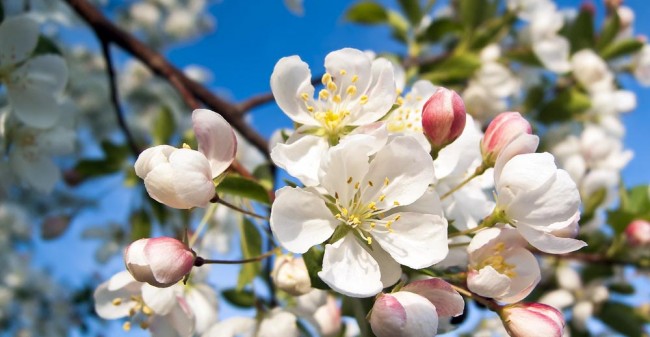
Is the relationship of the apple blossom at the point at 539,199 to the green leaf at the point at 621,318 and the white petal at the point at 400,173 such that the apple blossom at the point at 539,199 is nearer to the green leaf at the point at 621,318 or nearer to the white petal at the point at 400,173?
the white petal at the point at 400,173

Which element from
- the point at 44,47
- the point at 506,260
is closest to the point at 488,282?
the point at 506,260

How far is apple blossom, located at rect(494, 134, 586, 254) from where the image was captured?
879mm

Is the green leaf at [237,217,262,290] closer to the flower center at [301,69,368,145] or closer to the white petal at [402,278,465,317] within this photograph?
the flower center at [301,69,368,145]

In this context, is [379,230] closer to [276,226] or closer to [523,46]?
[276,226]

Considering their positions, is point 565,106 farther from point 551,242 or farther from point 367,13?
point 551,242

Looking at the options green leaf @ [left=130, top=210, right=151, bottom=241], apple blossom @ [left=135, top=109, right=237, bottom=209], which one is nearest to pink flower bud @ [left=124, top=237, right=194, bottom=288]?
apple blossom @ [left=135, top=109, right=237, bottom=209]

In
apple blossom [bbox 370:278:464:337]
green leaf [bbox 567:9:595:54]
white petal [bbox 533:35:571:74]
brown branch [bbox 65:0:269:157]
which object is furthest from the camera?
green leaf [bbox 567:9:595:54]

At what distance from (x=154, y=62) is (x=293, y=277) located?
1.05m

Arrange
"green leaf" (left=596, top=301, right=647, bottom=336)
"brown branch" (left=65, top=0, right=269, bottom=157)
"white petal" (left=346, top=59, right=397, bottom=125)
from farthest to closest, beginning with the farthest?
1. "green leaf" (left=596, top=301, right=647, bottom=336)
2. "brown branch" (left=65, top=0, right=269, bottom=157)
3. "white petal" (left=346, top=59, right=397, bottom=125)

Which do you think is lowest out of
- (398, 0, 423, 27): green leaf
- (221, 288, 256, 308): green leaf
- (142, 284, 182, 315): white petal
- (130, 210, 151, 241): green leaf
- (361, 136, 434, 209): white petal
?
(130, 210, 151, 241): green leaf

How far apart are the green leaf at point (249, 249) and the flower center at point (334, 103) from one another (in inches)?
14.5

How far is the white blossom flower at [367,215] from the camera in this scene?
2.89 ft

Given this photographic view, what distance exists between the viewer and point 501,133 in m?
0.98

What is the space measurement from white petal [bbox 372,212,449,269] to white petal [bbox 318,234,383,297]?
0.04m
